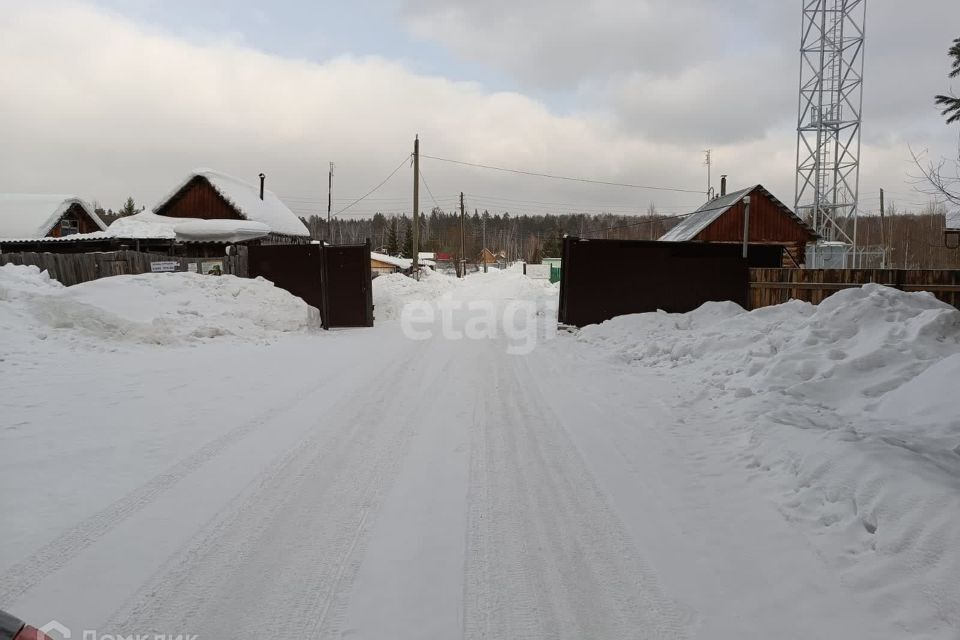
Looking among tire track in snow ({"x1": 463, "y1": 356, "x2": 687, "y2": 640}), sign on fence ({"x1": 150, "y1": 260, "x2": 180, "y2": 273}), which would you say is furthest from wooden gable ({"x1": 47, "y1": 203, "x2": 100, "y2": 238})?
tire track in snow ({"x1": 463, "y1": 356, "x2": 687, "y2": 640})

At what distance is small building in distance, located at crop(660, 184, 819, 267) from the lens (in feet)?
86.6

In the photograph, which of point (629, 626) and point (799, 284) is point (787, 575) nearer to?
point (629, 626)

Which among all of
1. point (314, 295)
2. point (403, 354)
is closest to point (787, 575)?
point (403, 354)

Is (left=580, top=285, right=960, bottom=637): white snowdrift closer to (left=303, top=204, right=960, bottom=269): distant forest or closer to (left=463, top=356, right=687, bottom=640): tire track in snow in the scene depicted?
(left=463, top=356, right=687, bottom=640): tire track in snow

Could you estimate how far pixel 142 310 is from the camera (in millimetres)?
10992

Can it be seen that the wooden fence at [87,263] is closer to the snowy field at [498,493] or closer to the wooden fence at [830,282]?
the snowy field at [498,493]

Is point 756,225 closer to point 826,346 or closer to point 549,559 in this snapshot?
point 826,346

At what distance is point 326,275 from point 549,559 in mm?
12963

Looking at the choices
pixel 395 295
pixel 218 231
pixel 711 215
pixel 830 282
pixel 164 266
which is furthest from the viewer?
pixel 218 231

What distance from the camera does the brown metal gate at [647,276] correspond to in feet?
43.5

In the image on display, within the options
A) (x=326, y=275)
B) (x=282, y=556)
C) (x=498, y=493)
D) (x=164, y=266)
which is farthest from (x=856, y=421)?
(x=164, y=266)

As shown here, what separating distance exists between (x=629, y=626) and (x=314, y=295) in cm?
1360

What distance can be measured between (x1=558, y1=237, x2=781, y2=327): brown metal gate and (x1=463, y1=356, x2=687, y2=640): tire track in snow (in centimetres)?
901

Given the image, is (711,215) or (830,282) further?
(711,215)
